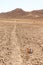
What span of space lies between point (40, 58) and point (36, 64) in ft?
5.17

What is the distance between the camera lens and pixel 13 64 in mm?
10430

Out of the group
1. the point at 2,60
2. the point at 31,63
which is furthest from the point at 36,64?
the point at 2,60

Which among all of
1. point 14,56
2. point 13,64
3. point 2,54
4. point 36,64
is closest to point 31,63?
point 36,64

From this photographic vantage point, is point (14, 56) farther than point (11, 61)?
Yes

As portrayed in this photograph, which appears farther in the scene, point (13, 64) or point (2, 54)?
point (2, 54)

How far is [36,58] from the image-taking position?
12297 mm

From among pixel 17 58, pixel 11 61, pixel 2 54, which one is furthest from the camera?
pixel 2 54

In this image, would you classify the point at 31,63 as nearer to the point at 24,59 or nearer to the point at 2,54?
the point at 24,59

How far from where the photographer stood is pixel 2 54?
1323 cm

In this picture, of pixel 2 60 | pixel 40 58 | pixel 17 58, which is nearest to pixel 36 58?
pixel 40 58

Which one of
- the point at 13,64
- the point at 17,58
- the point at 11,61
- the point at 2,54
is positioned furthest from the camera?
the point at 2,54

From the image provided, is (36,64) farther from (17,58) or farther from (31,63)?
(17,58)

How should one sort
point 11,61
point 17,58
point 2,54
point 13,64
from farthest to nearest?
point 2,54, point 17,58, point 11,61, point 13,64

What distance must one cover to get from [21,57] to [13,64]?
188cm
